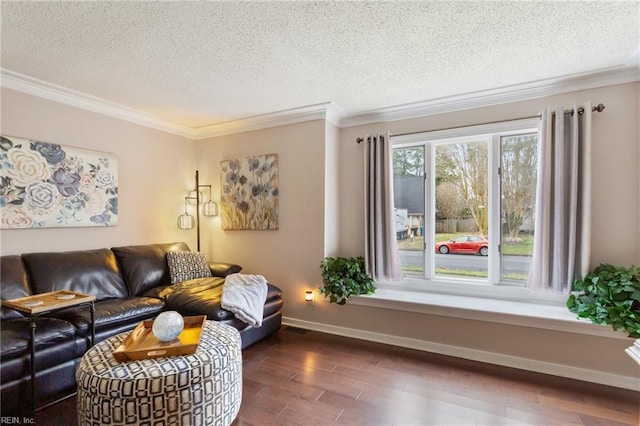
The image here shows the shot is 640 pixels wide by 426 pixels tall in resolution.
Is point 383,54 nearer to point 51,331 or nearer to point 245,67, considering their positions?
point 245,67

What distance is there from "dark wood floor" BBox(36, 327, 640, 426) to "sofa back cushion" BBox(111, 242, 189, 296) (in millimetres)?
1226

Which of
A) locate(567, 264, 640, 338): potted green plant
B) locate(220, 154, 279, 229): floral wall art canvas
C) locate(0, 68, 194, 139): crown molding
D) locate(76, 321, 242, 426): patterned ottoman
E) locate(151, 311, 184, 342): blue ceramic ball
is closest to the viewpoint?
locate(76, 321, 242, 426): patterned ottoman

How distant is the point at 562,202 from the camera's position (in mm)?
2564

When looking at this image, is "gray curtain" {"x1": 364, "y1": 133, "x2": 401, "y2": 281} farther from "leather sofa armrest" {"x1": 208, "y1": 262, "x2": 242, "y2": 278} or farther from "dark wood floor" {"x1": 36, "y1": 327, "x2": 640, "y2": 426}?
"leather sofa armrest" {"x1": 208, "y1": 262, "x2": 242, "y2": 278}

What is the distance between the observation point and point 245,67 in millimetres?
2459

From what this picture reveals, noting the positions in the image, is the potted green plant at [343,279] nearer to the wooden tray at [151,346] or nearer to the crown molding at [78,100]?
the wooden tray at [151,346]

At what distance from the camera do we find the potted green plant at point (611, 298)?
2115mm

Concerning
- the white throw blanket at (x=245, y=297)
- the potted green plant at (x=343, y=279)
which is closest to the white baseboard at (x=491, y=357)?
the potted green plant at (x=343, y=279)

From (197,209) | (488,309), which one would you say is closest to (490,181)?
(488,309)

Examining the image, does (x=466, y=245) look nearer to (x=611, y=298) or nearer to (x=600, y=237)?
(x=600, y=237)

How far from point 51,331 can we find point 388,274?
286 cm

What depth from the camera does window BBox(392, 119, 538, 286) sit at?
9.67 ft

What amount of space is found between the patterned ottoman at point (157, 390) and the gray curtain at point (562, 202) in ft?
8.88

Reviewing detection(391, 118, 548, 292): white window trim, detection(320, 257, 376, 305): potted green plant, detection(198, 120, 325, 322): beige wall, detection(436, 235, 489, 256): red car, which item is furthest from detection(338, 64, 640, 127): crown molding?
detection(320, 257, 376, 305): potted green plant
